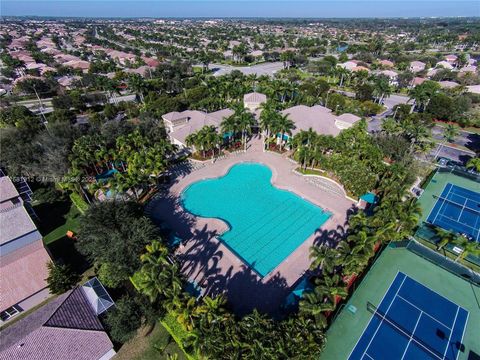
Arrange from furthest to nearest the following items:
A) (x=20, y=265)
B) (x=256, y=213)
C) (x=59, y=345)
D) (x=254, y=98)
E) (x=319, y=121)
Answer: (x=254, y=98) → (x=319, y=121) → (x=256, y=213) → (x=20, y=265) → (x=59, y=345)

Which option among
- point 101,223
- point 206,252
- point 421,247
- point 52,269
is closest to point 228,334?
point 206,252

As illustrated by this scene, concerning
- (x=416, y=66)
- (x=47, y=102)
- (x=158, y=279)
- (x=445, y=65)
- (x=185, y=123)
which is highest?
(x=445, y=65)

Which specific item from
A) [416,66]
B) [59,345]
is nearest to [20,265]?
[59,345]

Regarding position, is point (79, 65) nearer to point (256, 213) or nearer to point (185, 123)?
point (185, 123)

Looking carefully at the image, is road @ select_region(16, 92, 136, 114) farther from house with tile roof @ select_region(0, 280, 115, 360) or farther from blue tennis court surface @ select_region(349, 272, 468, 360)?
blue tennis court surface @ select_region(349, 272, 468, 360)

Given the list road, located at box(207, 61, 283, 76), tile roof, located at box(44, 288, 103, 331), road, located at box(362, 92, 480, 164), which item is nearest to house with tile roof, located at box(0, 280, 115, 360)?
tile roof, located at box(44, 288, 103, 331)

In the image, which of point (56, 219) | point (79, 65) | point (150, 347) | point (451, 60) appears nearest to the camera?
point (150, 347)

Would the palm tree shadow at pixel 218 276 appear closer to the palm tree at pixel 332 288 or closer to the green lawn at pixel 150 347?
the palm tree at pixel 332 288
